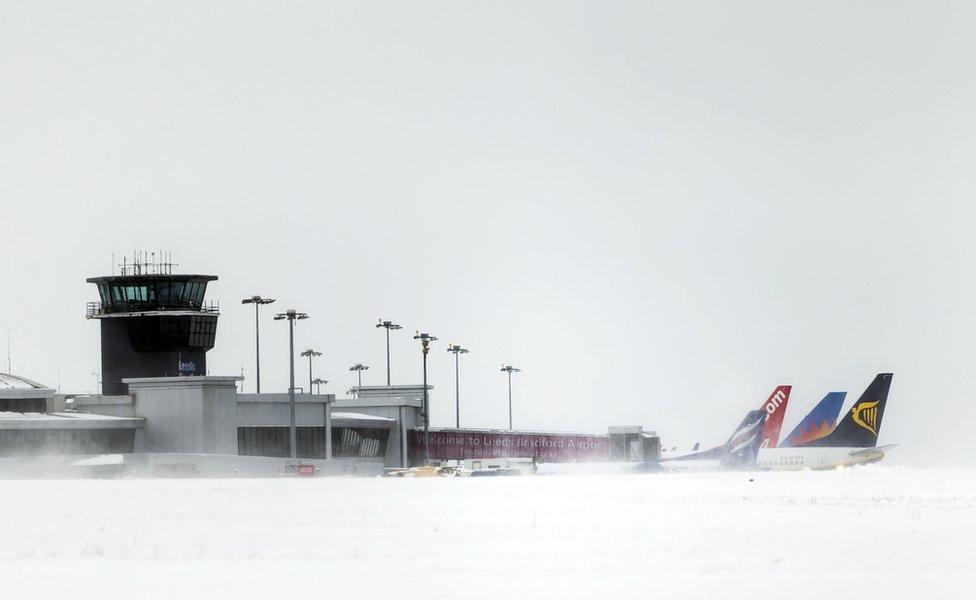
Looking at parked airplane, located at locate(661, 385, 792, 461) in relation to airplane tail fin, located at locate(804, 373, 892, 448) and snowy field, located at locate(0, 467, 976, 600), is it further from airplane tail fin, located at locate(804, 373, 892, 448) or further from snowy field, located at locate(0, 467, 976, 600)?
snowy field, located at locate(0, 467, 976, 600)

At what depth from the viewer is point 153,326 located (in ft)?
494

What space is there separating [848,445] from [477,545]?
9522 cm

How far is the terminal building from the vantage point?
112 metres

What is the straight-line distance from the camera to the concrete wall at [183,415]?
11900 centimetres

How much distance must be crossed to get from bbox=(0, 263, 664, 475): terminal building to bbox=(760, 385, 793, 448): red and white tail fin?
31.7 m

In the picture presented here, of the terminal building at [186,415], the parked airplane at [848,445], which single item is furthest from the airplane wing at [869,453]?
the terminal building at [186,415]

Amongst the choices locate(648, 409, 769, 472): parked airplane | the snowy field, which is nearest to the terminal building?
locate(648, 409, 769, 472): parked airplane

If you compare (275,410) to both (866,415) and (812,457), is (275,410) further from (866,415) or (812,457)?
(866,415)

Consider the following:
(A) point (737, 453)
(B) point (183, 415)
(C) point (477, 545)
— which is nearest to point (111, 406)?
(B) point (183, 415)

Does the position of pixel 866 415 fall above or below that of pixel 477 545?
above

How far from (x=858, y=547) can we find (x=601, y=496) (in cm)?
2663

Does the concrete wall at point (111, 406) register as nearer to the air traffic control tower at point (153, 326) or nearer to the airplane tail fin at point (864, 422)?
the air traffic control tower at point (153, 326)

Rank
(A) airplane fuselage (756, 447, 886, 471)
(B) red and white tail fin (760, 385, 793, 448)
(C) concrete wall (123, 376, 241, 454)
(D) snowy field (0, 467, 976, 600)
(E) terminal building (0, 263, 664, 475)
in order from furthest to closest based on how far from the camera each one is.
→ 1. (B) red and white tail fin (760, 385, 793, 448)
2. (A) airplane fuselage (756, 447, 886, 471)
3. (C) concrete wall (123, 376, 241, 454)
4. (E) terminal building (0, 263, 664, 475)
5. (D) snowy field (0, 467, 976, 600)

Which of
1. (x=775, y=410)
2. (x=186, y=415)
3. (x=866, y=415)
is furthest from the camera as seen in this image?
(x=775, y=410)
